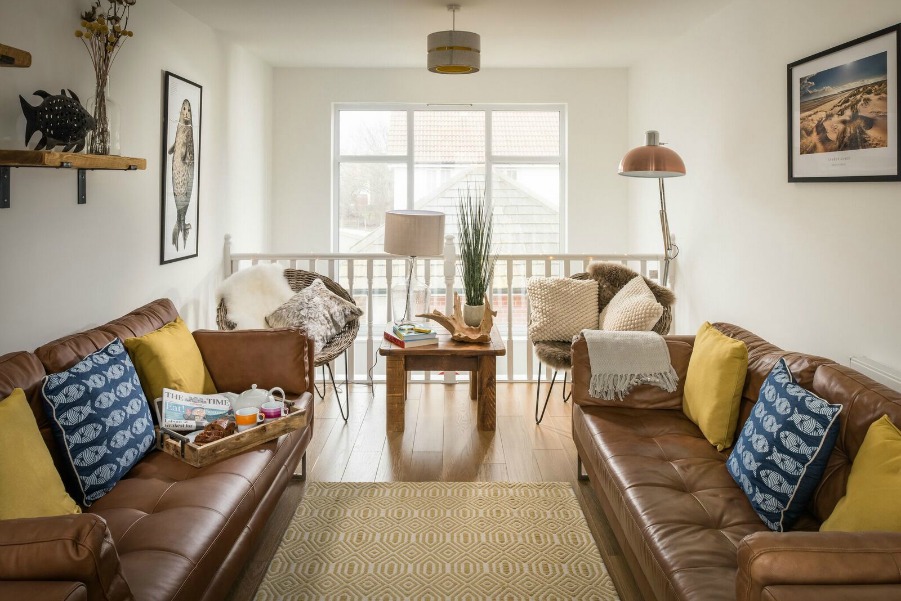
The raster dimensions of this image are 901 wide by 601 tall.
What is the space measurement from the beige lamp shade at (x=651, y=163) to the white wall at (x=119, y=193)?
264 centimetres

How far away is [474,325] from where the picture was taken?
418 cm

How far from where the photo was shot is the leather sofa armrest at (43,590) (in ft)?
4.57

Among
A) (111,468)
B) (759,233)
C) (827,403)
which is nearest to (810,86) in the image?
(759,233)

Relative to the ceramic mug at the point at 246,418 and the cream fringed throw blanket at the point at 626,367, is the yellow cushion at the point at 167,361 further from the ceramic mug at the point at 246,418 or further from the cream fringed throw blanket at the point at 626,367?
the cream fringed throw blanket at the point at 626,367

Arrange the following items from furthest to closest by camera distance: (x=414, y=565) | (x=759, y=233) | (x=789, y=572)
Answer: (x=759, y=233) → (x=414, y=565) → (x=789, y=572)

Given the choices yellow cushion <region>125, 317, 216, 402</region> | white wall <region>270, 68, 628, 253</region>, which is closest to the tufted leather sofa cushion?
yellow cushion <region>125, 317, 216, 402</region>

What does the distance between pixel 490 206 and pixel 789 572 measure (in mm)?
5373

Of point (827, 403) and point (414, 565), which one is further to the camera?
point (414, 565)

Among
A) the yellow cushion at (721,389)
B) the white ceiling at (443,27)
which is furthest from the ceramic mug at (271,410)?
the white ceiling at (443,27)

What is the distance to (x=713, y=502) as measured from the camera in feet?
7.33

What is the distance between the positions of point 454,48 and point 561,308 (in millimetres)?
1662

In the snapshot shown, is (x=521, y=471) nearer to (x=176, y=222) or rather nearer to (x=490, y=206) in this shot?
(x=176, y=222)

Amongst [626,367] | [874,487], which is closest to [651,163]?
[626,367]

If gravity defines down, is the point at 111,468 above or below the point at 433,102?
below
